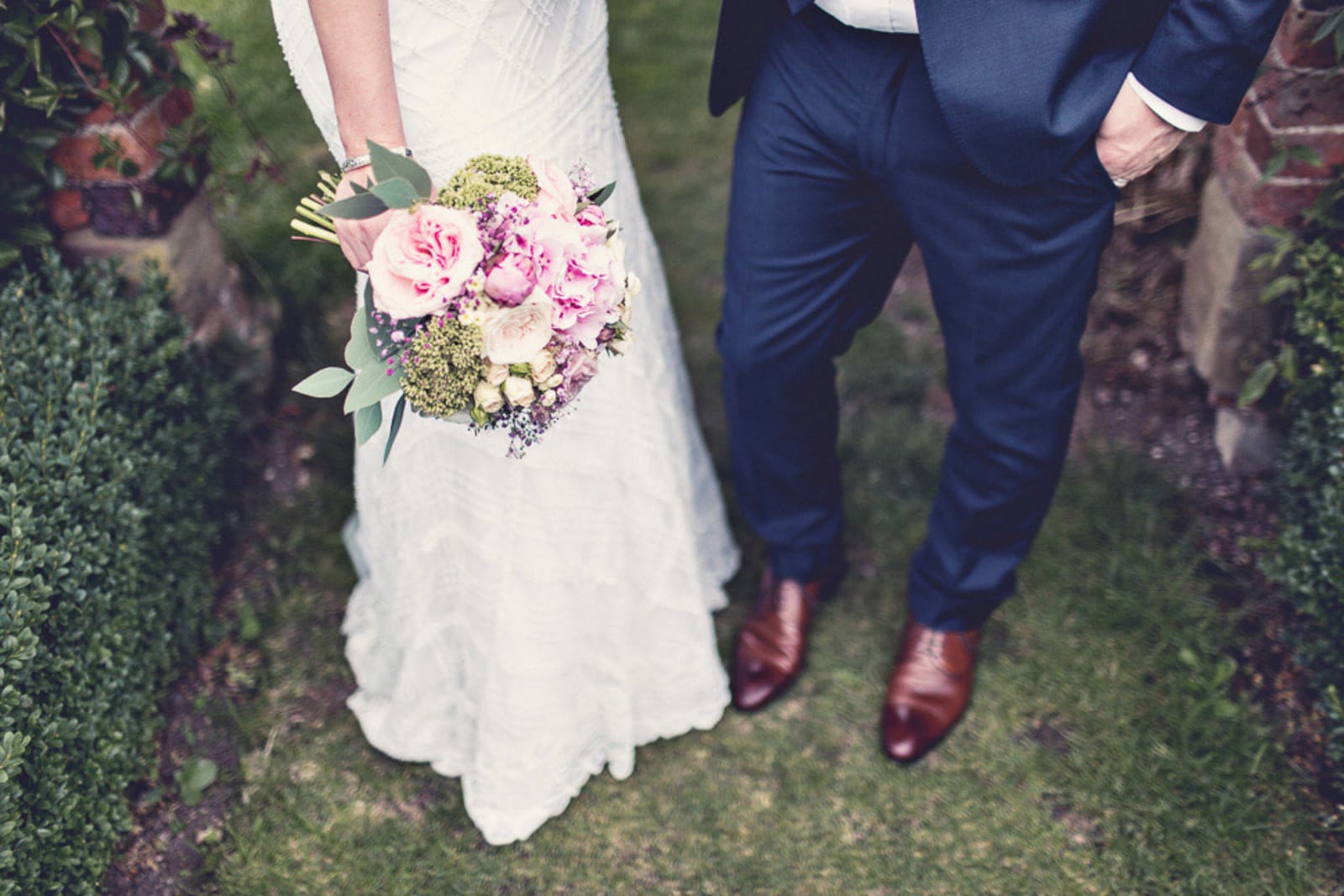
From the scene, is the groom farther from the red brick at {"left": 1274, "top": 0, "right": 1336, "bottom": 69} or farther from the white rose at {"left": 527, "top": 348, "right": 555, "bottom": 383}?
the red brick at {"left": 1274, "top": 0, "right": 1336, "bottom": 69}

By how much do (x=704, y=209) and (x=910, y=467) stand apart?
1.28m

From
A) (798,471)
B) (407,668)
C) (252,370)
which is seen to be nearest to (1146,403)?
(798,471)

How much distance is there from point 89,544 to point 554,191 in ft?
3.90

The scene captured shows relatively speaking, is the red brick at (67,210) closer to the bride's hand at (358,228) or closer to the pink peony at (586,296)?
the bride's hand at (358,228)

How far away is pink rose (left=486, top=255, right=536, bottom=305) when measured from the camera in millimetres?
1312

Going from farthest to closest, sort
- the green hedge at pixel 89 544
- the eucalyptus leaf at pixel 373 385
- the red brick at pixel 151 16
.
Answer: the red brick at pixel 151 16 → the green hedge at pixel 89 544 → the eucalyptus leaf at pixel 373 385

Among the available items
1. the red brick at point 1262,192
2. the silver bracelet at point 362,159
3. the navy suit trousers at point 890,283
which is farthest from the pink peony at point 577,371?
the red brick at point 1262,192

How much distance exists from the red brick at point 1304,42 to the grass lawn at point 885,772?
1.02 m

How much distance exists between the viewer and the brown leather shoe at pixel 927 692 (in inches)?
87.3

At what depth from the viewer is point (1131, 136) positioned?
1.50m

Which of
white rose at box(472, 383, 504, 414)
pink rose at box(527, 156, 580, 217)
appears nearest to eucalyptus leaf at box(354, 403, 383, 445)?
white rose at box(472, 383, 504, 414)

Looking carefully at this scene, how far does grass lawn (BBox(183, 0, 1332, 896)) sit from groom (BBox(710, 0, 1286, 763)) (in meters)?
0.14

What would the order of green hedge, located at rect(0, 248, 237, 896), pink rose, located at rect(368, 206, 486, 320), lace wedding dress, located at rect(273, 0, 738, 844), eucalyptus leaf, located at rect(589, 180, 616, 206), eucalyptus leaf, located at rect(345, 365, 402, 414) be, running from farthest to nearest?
green hedge, located at rect(0, 248, 237, 896)
lace wedding dress, located at rect(273, 0, 738, 844)
eucalyptus leaf, located at rect(589, 180, 616, 206)
eucalyptus leaf, located at rect(345, 365, 402, 414)
pink rose, located at rect(368, 206, 486, 320)

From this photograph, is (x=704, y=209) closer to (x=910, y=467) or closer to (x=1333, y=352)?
(x=910, y=467)
